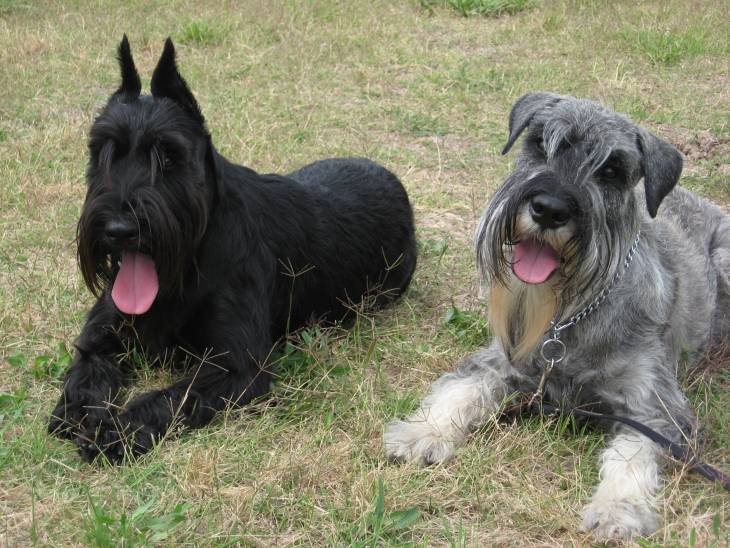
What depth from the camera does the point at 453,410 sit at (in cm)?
406

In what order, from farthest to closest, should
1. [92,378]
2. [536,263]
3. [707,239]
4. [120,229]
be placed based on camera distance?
1. [707,239]
2. [92,378]
3. [120,229]
4. [536,263]

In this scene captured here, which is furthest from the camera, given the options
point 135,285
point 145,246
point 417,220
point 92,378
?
point 417,220

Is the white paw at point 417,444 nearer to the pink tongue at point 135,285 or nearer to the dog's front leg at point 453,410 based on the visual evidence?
the dog's front leg at point 453,410

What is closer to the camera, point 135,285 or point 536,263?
point 536,263

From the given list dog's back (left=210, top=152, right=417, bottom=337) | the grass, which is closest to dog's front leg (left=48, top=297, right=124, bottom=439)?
the grass

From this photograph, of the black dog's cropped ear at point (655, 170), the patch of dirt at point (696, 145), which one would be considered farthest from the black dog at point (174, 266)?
the patch of dirt at point (696, 145)

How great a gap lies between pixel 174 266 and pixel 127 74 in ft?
2.89

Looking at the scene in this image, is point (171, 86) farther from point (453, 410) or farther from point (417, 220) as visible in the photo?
point (417, 220)

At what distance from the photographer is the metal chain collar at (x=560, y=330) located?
13.1ft

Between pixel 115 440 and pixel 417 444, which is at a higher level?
pixel 115 440

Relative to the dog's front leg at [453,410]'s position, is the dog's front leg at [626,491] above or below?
below

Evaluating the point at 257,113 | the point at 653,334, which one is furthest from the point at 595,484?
the point at 257,113

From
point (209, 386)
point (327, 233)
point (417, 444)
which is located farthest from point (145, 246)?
point (417, 444)

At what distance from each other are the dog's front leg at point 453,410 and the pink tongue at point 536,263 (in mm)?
667
